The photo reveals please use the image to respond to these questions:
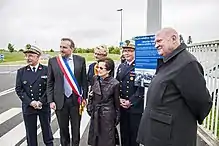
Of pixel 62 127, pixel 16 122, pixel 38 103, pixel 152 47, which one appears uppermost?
pixel 152 47

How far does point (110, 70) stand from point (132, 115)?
786 millimetres

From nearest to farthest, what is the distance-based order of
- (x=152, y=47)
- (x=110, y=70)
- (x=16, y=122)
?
(x=152, y=47), (x=110, y=70), (x=16, y=122)

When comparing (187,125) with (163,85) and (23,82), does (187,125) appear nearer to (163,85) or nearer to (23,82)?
(163,85)

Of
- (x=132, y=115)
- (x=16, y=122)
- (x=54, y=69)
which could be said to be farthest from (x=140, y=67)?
(x=16, y=122)

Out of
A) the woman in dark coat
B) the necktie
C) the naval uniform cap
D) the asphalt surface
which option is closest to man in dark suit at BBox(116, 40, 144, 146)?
the woman in dark coat

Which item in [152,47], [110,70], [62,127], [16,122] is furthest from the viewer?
[16,122]

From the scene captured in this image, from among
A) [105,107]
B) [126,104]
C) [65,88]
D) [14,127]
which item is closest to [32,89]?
[65,88]

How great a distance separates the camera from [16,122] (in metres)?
7.14

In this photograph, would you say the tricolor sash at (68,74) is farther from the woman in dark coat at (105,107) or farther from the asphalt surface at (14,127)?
the asphalt surface at (14,127)

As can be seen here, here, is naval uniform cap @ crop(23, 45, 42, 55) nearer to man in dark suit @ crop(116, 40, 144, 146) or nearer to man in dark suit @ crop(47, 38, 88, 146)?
man in dark suit @ crop(47, 38, 88, 146)

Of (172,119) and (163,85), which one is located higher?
(163,85)

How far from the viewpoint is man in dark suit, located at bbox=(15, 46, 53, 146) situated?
4523 millimetres

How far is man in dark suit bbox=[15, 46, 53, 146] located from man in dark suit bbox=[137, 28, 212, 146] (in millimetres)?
2209

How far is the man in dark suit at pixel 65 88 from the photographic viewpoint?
4.52 meters
